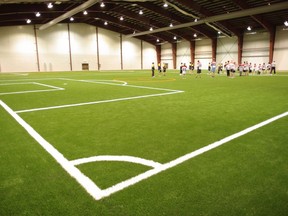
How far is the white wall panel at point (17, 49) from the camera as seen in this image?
45.5 m

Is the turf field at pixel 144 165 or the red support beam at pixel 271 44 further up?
the red support beam at pixel 271 44

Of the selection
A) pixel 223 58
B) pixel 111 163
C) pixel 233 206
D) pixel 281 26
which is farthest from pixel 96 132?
pixel 223 58

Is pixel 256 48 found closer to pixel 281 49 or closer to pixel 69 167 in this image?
pixel 281 49

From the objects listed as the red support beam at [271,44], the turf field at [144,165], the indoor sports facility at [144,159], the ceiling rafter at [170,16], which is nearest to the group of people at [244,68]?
the red support beam at [271,44]

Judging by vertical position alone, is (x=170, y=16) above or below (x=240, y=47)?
above

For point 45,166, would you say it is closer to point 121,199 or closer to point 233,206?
point 121,199

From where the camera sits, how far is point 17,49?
4672cm

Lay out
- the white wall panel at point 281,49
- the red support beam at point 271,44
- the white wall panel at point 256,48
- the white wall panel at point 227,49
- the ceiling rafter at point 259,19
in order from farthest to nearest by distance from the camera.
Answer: the white wall panel at point 227,49 < the white wall panel at point 256,48 < the white wall panel at point 281,49 < the red support beam at point 271,44 < the ceiling rafter at point 259,19

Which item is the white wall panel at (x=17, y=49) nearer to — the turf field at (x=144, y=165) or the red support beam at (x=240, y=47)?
the red support beam at (x=240, y=47)

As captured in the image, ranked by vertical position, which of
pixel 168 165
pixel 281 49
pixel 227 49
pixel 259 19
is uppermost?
pixel 259 19

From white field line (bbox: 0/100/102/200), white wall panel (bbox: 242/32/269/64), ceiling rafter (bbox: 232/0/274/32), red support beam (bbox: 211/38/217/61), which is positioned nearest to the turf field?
white field line (bbox: 0/100/102/200)

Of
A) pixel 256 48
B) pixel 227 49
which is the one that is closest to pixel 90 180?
pixel 256 48

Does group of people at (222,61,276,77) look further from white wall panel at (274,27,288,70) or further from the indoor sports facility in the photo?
the indoor sports facility

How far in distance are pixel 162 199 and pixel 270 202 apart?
1201 mm
